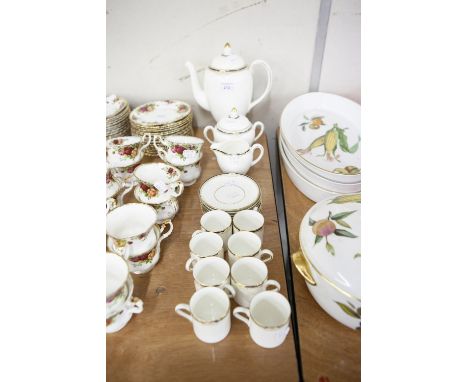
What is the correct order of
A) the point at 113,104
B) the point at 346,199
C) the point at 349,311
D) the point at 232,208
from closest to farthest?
the point at 349,311, the point at 346,199, the point at 232,208, the point at 113,104

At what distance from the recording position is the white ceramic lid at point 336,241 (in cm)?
56

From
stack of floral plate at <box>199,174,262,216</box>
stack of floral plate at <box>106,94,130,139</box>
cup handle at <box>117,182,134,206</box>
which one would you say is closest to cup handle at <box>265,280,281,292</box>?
stack of floral plate at <box>199,174,262,216</box>

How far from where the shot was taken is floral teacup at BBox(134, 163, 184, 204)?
2.69 feet

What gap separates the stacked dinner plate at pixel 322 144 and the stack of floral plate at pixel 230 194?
156mm

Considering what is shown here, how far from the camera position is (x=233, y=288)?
25.0 inches

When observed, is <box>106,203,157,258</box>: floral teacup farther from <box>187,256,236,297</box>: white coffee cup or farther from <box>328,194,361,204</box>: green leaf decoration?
<box>328,194,361,204</box>: green leaf decoration

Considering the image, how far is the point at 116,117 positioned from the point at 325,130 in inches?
27.3

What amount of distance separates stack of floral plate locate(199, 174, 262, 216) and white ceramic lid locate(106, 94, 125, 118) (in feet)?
1.55

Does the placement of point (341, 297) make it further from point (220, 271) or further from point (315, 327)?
point (220, 271)

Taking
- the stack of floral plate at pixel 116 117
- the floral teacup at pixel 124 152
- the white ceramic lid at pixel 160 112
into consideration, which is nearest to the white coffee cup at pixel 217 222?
the floral teacup at pixel 124 152

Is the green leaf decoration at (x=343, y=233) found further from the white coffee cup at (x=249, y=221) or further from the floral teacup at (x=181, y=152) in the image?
the floral teacup at (x=181, y=152)

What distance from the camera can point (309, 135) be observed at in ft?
3.58

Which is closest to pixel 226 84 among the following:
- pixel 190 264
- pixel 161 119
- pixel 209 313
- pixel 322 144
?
pixel 161 119

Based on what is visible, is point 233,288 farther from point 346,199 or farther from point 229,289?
point 346,199
